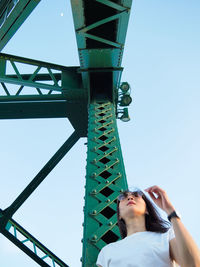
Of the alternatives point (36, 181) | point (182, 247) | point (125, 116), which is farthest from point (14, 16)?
point (36, 181)

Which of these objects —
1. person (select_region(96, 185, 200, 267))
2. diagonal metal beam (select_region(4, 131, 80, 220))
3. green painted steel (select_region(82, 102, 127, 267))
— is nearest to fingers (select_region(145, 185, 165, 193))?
person (select_region(96, 185, 200, 267))

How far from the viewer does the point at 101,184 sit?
3.10 m

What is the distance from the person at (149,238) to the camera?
4.50 feet

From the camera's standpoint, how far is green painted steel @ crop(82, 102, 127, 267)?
246 cm

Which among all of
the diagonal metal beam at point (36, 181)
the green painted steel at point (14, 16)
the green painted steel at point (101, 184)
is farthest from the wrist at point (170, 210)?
the diagonal metal beam at point (36, 181)

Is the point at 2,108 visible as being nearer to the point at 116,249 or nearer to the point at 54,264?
the point at 54,264

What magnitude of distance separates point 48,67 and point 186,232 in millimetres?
5394

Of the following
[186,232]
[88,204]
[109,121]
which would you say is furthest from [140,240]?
[109,121]

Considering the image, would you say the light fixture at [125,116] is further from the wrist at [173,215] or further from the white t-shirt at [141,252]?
the wrist at [173,215]

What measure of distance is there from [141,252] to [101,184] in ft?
5.25

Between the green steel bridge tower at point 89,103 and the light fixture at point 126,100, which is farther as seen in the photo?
the light fixture at point 126,100

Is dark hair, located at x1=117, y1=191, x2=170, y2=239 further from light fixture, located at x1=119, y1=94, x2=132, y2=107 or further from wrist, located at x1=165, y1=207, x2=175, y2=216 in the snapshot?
light fixture, located at x1=119, y1=94, x2=132, y2=107

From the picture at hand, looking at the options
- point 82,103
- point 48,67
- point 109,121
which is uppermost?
point 48,67

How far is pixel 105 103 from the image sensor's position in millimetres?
5332
